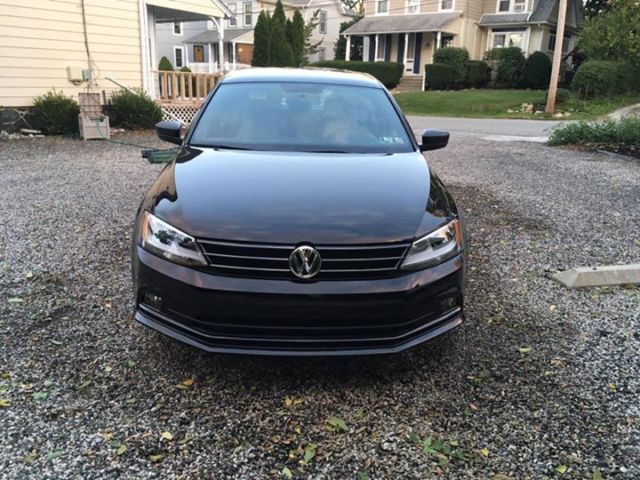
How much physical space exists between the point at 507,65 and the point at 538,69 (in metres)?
1.67

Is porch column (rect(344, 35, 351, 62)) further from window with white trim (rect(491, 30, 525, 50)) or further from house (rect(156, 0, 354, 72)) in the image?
window with white trim (rect(491, 30, 525, 50))

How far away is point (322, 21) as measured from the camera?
41.6 metres

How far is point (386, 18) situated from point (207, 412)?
35695 millimetres

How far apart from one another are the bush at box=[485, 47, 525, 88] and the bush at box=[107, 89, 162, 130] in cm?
2183

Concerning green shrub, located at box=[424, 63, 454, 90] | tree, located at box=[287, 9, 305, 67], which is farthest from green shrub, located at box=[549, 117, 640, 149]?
green shrub, located at box=[424, 63, 454, 90]

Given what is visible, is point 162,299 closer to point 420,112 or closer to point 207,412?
Result: point 207,412

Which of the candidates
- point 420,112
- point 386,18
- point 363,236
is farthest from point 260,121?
point 386,18

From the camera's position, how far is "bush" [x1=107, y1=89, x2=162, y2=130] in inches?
483

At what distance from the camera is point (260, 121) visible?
375 centimetres

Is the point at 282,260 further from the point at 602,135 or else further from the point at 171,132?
the point at 602,135

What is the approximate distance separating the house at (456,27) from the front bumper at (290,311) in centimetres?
3063

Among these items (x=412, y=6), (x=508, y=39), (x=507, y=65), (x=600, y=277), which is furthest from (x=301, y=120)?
(x=412, y=6)

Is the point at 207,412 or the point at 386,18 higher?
the point at 386,18

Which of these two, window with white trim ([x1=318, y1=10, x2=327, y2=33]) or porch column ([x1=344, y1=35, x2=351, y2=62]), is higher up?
window with white trim ([x1=318, y1=10, x2=327, y2=33])
